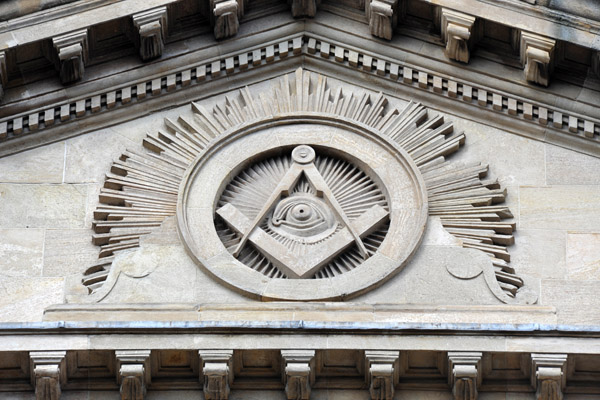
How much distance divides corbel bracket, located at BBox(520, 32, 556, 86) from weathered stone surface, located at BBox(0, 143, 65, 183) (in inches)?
213

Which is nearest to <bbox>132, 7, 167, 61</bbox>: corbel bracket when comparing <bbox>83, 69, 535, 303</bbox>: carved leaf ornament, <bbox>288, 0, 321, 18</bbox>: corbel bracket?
<bbox>83, 69, 535, 303</bbox>: carved leaf ornament

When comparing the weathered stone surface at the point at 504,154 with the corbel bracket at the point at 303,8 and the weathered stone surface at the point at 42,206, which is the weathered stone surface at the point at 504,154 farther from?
the weathered stone surface at the point at 42,206

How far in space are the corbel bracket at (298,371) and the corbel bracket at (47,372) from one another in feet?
7.45

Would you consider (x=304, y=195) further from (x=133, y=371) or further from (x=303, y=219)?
(x=133, y=371)

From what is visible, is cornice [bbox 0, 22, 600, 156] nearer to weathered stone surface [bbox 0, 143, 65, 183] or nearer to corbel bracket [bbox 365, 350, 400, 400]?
weathered stone surface [bbox 0, 143, 65, 183]

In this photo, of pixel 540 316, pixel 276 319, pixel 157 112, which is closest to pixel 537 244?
pixel 540 316

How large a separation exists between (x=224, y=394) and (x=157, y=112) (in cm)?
447

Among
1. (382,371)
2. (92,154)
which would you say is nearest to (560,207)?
(382,371)

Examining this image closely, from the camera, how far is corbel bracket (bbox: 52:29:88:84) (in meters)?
24.1

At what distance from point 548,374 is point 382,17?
5.39 meters

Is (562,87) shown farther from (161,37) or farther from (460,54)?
(161,37)

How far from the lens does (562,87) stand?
24.4 metres

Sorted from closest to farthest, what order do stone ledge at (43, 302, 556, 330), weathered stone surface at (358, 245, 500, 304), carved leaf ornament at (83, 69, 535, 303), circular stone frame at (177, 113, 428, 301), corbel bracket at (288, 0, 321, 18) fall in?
stone ledge at (43, 302, 556, 330), weathered stone surface at (358, 245, 500, 304), circular stone frame at (177, 113, 428, 301), carved leaf ornament at (83, 69, 535, 303), corbel bracket at (288, 0, 321, 18)

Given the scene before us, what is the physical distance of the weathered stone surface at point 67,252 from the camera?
76.2 feet
